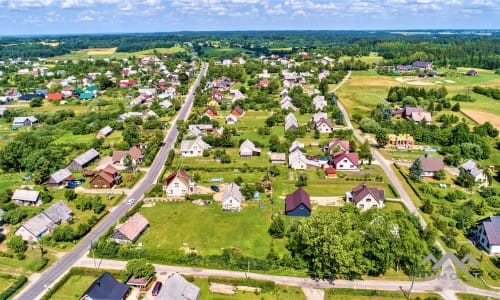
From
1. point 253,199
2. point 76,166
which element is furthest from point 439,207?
point 76,166

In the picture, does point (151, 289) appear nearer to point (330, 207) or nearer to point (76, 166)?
point (330, 207)

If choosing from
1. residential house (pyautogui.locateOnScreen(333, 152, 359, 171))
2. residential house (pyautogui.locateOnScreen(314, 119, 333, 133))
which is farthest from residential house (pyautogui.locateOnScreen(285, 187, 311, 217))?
residential house (pyautogui.locateOnScreen(314, 119, 333, 133))

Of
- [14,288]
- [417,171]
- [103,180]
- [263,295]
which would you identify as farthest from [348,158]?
[14,288]

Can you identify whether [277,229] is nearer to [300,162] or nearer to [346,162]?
[300,162]

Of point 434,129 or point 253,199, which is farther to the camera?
point 434,129

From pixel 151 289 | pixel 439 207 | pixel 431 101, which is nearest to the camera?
pixel 151 289

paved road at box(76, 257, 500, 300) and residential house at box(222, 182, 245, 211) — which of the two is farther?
residential house at box(222, 182, 245, 211)

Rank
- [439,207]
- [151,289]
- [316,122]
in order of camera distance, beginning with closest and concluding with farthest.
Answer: [151,289] < [439,207] < [316,122]

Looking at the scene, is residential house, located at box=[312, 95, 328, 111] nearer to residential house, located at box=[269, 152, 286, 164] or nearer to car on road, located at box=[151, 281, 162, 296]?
residential house, located at box=[269, 152, 286, 164]
